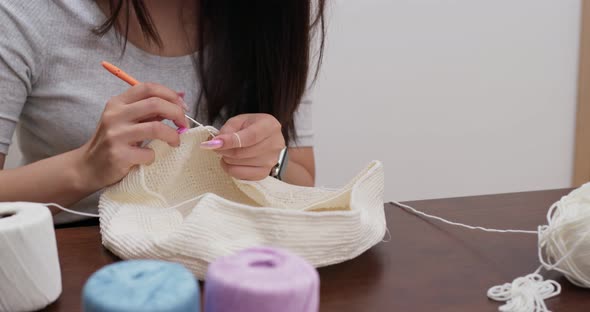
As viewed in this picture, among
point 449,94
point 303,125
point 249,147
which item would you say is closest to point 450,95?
point 449,94

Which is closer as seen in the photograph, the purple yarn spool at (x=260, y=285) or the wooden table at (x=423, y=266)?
the purple yarn spool at (x=260, y=285)

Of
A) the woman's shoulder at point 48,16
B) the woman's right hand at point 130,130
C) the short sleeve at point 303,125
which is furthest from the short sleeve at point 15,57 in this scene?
the short sleeve at point 303,125

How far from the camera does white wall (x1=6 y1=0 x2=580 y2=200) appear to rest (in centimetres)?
145

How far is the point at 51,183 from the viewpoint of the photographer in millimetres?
649

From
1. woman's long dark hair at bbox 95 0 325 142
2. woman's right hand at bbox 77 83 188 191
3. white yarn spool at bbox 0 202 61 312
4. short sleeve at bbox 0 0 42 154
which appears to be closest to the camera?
white yarn spool at bbox 0 202 61 312

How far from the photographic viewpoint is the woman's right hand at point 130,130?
0.59m

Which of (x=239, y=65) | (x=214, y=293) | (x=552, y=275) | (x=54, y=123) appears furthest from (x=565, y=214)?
(x=54, y=123)

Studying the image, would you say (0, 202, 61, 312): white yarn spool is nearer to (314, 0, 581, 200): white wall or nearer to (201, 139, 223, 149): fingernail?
(201, 139, 223, 149): fingernail

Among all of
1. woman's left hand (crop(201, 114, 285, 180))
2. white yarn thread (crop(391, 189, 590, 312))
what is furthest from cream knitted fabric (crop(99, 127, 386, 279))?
white yarn thread (crop(391, 189, 590, 312))

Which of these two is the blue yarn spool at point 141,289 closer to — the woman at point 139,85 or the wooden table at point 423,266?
the wooden table at point 423,266

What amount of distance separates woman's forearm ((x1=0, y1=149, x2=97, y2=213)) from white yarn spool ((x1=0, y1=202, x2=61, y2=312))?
0.72ft

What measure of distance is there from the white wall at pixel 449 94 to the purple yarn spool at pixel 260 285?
1114 millimetres

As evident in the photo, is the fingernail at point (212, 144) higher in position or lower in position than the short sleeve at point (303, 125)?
higher

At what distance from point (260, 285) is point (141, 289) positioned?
55mm
